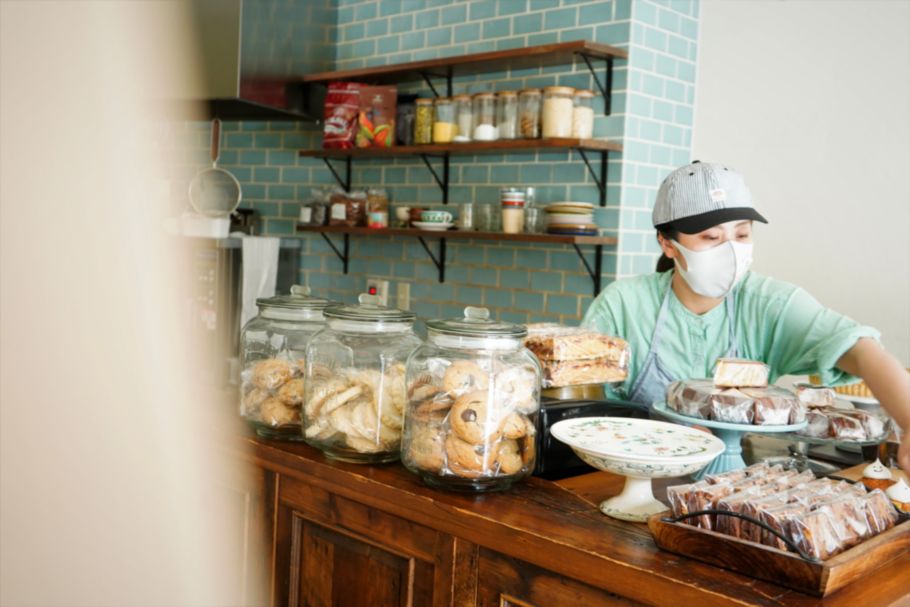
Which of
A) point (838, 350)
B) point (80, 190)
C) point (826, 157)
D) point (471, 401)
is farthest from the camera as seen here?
point (80, 190)

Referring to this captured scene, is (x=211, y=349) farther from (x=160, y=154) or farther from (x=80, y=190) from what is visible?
(x=160, y=154)

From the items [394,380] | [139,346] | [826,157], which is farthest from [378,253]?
[394,380]

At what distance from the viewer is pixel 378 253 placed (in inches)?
181

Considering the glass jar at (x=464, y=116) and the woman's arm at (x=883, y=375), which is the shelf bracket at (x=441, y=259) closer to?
the glass jar at (x=464, y=116)

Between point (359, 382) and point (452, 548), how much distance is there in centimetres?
36

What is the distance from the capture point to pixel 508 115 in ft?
12.1

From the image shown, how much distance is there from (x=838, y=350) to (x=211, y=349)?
3094 millimetres

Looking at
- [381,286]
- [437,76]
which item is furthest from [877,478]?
[381,286]

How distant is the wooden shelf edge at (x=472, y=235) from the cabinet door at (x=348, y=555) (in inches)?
76.6

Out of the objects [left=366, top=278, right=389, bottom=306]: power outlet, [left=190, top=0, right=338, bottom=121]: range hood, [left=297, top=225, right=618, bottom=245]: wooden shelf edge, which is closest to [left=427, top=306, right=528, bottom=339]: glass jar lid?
[left=297, top=225, right=618, bottom=245]: wooden shelf edge

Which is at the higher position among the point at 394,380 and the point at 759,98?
the point at 759,98

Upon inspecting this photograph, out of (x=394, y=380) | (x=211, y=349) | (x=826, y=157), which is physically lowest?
(x=211, y=349)

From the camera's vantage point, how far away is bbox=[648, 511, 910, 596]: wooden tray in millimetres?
1106

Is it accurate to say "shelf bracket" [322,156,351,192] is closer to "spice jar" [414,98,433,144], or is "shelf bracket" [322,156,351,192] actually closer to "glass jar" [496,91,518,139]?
"spice jar" [414,98,433,144]
